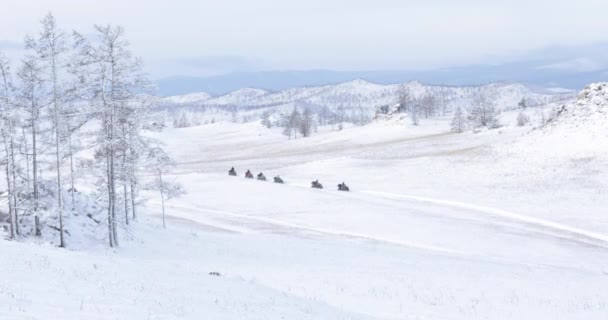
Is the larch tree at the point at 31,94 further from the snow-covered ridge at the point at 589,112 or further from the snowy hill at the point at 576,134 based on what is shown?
the snow-covered ridge at the point at 589,112

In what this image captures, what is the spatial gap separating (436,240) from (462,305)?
56.0 feet

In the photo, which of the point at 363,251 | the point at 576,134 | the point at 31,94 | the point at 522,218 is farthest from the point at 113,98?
the point at 576,134

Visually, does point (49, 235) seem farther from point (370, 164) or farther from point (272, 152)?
point (272, 152)

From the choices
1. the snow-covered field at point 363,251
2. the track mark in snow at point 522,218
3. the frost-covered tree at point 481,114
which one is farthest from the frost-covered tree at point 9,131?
the frost-covered tree at point 481,114

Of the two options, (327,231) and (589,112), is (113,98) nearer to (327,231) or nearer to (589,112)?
(327,231)

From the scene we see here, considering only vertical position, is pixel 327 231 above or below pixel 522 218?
below

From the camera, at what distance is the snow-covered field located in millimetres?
13398

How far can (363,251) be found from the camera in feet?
98.9

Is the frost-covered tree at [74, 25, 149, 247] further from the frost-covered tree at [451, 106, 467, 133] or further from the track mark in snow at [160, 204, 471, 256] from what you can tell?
the frost-covered tree at [451, 106, 467, 133]

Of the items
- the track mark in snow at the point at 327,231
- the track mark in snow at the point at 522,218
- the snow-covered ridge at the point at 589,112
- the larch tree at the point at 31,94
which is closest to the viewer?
the larch tree at the point at 31,94

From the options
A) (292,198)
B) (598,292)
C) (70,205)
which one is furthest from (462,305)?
(292,198)

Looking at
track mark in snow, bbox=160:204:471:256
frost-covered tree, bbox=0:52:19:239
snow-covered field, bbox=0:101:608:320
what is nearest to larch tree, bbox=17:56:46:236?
frost-covered tree, bbox=0:52:19:239

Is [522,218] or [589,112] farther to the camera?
[589,112]

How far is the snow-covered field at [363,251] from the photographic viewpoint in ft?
44.0
